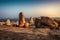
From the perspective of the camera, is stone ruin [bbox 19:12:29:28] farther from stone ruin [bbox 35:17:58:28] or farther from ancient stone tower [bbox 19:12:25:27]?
stone ruin [bbox 35:17:58:28]

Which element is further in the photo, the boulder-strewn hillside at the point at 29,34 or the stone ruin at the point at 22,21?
the stone ruin at the point at 22,21

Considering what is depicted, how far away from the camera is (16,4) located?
2.51 m

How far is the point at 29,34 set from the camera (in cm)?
232

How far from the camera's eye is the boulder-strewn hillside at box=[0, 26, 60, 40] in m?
2.29

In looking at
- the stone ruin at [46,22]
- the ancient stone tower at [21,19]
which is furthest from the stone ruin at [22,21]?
the stone ruin at [46,22]

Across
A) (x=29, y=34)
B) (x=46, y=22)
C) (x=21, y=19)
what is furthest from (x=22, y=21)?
(x=46, y=22)

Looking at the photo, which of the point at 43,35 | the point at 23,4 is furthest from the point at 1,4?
the point at 43,35

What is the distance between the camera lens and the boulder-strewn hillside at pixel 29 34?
2.29 m

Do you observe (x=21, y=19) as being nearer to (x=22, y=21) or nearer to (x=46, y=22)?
(x=22, y=21)

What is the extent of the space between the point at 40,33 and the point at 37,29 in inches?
3.9

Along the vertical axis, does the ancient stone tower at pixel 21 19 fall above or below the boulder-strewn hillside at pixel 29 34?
above

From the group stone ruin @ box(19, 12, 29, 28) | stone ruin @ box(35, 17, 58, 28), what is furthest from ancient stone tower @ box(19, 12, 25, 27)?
stone ruin @ box(35, 17, 58, 28)

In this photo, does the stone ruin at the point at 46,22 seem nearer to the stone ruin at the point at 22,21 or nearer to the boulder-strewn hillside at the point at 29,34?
the boulder-strewn hillside at the point at 29,34

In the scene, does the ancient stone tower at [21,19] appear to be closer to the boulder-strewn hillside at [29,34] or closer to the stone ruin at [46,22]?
the boulder-strewn hillside at [29,34]
